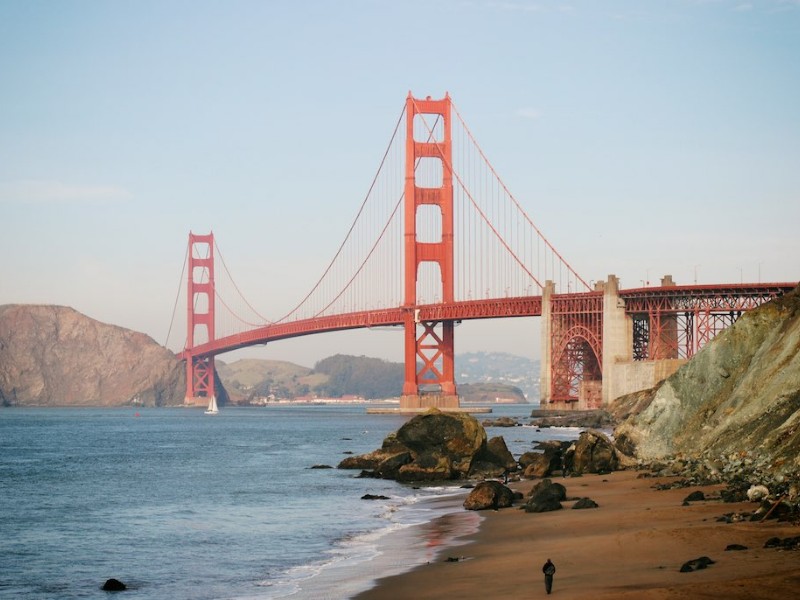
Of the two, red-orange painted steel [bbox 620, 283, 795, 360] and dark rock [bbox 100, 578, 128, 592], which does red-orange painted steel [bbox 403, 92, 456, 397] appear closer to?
red-orange painted steel [bbox 620, 283, 795, 360]

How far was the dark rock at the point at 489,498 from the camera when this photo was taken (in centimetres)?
2978

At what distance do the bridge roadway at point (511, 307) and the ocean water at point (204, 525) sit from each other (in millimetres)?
29708

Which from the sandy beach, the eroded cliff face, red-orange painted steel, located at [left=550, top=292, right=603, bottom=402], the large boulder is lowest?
the sandy beach

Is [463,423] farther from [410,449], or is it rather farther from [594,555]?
[594,555]

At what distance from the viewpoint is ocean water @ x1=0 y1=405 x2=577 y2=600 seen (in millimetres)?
21891

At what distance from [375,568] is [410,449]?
20.9m

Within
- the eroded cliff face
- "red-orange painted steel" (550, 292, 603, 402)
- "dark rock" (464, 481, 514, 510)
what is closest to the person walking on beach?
the eroded cliff face

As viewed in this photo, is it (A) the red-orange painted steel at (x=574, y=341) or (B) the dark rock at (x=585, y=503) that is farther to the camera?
(A) the red-orange painted steel at (x=574, y=341)

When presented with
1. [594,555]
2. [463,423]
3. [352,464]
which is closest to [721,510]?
[594,555]

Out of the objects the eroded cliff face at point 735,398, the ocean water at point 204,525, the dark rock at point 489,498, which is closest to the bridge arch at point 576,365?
the ocean water at point 204,525

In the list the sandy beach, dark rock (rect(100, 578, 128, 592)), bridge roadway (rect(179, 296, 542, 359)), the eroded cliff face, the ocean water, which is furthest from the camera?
bridge roadway (rect(179, 296, 542, 359))

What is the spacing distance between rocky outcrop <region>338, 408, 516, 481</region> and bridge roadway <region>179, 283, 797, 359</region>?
43.7 metres

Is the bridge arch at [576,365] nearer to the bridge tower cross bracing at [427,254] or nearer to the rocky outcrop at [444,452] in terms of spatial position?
the bridge tower cross bracing at [427,254]

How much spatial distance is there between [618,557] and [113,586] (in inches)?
346
